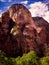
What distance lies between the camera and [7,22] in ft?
529

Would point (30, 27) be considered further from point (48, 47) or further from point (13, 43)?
point (13, 43)

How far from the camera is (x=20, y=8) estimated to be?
178 metres

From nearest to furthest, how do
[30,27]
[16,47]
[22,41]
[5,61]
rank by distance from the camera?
[5,61], [16,47], [22,41], [30,27]

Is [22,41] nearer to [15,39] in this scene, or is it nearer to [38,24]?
[15,39]

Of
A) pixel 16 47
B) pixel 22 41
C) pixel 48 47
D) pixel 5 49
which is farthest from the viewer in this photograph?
→ pixel 48 47

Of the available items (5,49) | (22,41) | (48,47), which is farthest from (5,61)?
(48,47)

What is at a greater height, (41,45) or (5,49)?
(5,49)

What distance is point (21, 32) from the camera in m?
157

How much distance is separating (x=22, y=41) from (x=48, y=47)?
19.3m

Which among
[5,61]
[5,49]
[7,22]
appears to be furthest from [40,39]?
[5,61]

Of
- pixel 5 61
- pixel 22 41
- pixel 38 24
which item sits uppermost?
pixel 5 61

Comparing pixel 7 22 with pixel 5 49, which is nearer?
pixel 5 49

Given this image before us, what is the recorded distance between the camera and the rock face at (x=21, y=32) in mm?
128750

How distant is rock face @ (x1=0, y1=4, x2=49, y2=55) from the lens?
422 feet
